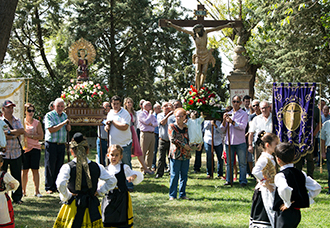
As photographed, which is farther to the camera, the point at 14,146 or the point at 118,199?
the point at 14,146

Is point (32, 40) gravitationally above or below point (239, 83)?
above

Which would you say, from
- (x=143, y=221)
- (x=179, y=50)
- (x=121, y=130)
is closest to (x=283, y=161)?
(x=143, y=221)

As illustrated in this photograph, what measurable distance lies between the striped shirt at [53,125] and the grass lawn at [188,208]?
1.23m

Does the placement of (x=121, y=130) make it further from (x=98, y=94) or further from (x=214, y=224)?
(x=214, y=224)

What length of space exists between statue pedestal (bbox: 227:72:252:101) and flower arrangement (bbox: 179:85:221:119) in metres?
3.98

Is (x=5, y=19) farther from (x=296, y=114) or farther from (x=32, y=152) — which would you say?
(x=296, y=114)

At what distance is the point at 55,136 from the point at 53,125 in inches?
10.1

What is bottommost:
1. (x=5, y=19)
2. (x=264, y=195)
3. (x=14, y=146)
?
(x=264, y=195)

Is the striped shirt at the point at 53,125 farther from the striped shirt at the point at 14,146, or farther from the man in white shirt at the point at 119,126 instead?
the man in white shirt at the point at 119,126

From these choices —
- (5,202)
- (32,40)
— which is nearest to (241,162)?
(5,202)

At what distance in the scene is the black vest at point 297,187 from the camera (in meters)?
4.16

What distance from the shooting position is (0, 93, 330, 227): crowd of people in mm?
4434

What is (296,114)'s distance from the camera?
8.19 m

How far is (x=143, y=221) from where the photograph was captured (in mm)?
6316
